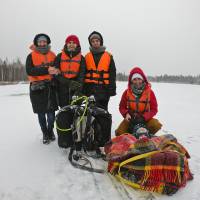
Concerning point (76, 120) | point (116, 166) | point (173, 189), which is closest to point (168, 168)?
point (173, 189)

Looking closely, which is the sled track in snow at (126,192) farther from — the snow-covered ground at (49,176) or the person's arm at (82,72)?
the person's arm at (82,72)

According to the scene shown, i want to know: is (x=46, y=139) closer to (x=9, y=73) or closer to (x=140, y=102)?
(x=140, y=102)

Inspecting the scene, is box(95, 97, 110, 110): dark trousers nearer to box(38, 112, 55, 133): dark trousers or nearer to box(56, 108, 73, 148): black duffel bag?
box(56, 108, 73, 148): black duffel bag

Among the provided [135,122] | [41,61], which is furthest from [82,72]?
[135,122]

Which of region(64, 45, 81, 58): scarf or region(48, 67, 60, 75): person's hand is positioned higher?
region(64, 45, 81, 58): scarf

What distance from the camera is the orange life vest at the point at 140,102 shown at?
15.3ft

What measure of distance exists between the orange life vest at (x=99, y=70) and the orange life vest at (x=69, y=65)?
23 centimetres

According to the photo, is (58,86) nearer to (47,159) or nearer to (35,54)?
(35,54)

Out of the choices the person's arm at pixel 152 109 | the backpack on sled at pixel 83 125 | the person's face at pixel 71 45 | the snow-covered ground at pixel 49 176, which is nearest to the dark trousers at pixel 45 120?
the snow-covered ground at pixel 49 176

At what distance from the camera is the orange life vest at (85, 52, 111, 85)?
453 cm

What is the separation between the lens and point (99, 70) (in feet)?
14.8

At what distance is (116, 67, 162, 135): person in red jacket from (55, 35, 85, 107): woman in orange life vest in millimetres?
955

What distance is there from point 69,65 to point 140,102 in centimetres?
141

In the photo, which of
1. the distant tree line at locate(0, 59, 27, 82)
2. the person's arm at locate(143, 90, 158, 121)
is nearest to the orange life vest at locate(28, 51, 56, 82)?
the person's arm at locate(143, 90, 158, 121)
